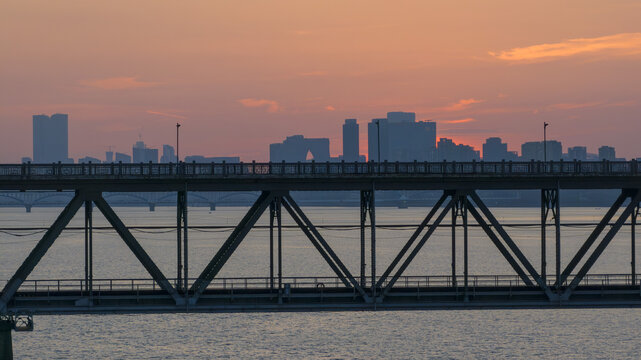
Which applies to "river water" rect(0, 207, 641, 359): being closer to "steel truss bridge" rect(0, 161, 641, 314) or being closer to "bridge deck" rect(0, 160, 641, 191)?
"steel truss bridge" rect(0, 161, 641, 314)

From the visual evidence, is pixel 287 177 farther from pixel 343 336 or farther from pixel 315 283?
pixel 343 336

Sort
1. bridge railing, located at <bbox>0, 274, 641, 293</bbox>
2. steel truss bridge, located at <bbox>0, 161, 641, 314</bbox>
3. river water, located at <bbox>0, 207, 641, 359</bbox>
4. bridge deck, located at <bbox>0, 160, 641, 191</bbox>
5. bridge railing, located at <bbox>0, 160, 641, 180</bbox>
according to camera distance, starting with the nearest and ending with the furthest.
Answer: steel truss bridge, located at <bbox>0, 161, 641, 314</bbox>, bridge deck, located at <bbox>0, 160, 641, 191</bbox>, bridge railing, located at <bbox>0, 160, 641, 180</bbox>, bridge railing, located at <bbox>0, 274, 641, 293</bbox>, river water, located at <bbox>0, 207, 641, 359</bbox>

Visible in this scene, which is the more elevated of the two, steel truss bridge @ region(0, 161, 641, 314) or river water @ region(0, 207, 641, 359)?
steel truss bridge @ region(0, 161, 641, 314)

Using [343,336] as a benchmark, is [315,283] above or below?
above

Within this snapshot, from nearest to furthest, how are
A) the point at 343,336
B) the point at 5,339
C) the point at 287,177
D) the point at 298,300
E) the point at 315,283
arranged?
the point at 5,339
the point at 287,177
the point at 298,300
the point at 315,283
the point at 343,336

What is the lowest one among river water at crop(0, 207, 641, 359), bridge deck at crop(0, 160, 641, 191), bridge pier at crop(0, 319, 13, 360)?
river water at crop(0, 207, 641, 359)

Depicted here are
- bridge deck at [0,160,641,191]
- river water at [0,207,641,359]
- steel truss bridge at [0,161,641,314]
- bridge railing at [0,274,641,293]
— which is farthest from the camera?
river water at [0,207,641,359]

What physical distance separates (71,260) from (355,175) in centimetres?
13264

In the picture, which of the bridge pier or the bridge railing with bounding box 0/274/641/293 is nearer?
the bridge pier

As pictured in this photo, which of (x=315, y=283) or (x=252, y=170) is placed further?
(x=315, y=283)

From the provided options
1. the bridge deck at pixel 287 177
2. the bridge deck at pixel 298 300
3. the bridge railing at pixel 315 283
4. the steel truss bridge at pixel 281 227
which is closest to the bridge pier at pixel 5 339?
the steel truss bridge at pixel 281 227

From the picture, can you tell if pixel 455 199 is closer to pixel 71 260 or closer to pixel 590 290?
pixel 590 290

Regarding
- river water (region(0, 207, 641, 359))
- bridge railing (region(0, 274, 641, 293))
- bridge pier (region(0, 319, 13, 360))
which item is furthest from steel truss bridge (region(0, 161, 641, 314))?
river water (region(0, 207, 641, 359))

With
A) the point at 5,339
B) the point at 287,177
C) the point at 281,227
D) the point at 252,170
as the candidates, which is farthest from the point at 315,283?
the point at 5,339
